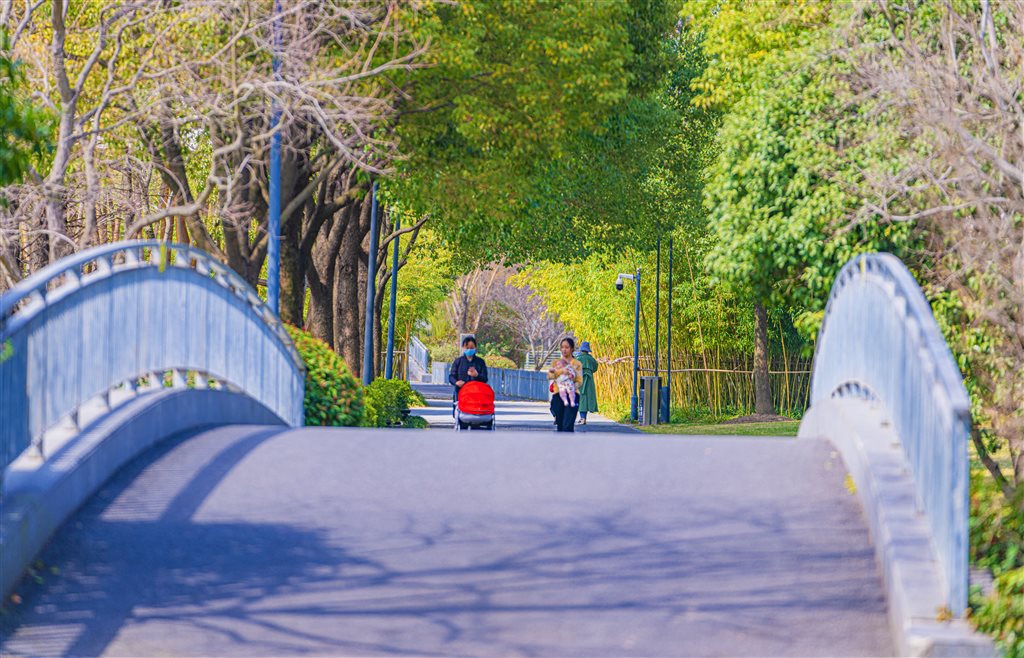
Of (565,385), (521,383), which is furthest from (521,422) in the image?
(521,383)

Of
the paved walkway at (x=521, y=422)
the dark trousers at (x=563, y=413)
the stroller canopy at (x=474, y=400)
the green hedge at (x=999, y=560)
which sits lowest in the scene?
the paved walkway at (x=521, y=422)

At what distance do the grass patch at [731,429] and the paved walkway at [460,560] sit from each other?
22214mm

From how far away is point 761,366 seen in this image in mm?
39938

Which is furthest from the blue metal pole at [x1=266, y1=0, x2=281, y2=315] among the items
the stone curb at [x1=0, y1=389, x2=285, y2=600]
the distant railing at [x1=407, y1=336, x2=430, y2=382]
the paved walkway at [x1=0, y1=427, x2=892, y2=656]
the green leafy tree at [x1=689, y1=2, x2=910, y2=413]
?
the distant railing at [x1=407, y1=336, x2=430, y2=382]

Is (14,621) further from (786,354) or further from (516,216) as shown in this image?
(786,354)

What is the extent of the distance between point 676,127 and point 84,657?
92.7ft

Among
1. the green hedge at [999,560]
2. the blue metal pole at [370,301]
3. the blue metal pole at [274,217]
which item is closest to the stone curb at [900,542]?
the green hedge at [999,560]

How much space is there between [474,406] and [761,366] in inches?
936

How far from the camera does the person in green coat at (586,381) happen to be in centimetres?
2405


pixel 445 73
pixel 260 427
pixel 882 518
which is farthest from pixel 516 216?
pixel 882 518

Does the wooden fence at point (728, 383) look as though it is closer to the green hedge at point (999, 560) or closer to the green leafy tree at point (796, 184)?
the green leafy tree at point (796, 184)

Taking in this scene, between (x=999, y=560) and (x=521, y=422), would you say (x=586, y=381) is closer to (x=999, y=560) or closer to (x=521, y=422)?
(x=521, y=422)

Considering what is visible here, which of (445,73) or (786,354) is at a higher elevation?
(445,73)

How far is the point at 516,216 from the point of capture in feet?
85.5
